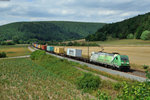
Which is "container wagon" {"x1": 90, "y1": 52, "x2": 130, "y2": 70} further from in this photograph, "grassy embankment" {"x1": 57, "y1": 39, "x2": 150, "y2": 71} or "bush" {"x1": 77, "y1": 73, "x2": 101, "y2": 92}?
"bush" {"x1": 77, "y1": 73, "x2": 101, "y2": 92}

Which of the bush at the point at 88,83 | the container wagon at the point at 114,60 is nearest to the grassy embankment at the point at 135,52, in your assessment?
the container wagon at the point at 114,60

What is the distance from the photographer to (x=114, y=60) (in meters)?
31.7

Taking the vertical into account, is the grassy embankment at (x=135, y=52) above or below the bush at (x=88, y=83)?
below

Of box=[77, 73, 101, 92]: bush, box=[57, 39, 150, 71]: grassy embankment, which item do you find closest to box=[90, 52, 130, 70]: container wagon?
box=[57, 39, 150, 71]: grassy embankment

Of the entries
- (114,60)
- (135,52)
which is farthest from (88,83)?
(135,52)

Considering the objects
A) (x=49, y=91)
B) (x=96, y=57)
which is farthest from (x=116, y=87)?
(x=96, y=57)

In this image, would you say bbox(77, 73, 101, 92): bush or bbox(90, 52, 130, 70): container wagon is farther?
bbox(90, 52, 130, 70): container wagon

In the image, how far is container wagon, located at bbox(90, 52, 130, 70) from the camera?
30328 millimetres

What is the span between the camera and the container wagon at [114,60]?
30.3 meters

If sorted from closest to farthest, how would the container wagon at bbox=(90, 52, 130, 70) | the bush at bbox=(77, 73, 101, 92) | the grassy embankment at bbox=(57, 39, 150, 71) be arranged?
the bush at bbox=(77, 73, 101, 92) → the container wagon at bbox=(90, 52, 130, 70) → the grassy embankment at bbox=(57, 39, 150, 71)

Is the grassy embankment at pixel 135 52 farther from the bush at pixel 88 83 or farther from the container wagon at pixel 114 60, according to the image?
the bush at pixel 88 83

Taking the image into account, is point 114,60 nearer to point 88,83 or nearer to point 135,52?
point 88,83

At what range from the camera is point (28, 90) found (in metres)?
18.3

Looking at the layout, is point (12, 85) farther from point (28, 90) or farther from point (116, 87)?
point (116, 87)
